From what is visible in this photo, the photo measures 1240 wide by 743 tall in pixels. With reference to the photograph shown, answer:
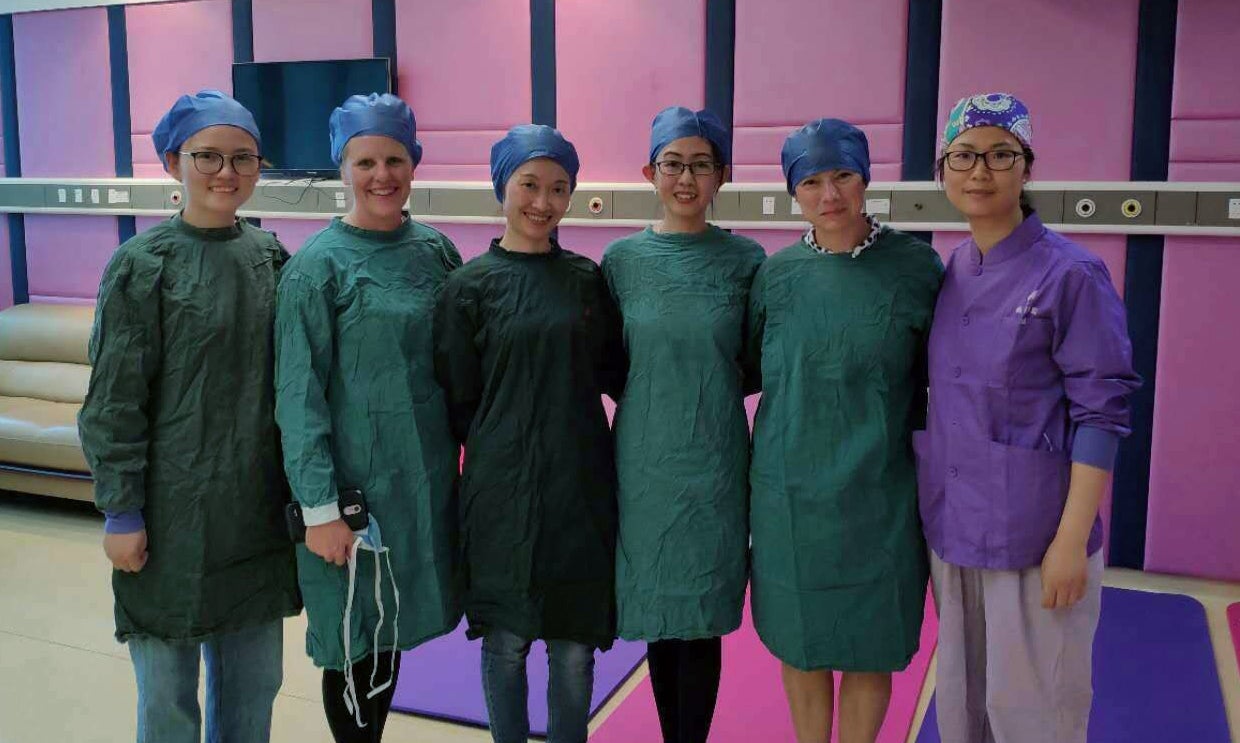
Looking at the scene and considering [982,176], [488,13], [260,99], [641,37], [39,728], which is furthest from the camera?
[260,99]

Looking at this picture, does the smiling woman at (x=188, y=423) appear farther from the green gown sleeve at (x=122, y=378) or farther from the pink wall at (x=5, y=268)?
the pink wall at (x=5, y=268)

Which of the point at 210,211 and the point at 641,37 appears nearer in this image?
the point at 210,211

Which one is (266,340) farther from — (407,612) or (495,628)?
(495,628)

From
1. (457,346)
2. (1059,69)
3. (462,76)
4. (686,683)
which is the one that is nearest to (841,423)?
(686,683)

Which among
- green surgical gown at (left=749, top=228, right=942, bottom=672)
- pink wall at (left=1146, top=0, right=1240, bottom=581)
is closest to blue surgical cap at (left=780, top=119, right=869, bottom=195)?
green surgical gown at (left=749, top=228, right=942, bottom=672)

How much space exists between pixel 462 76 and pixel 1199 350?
3.46 meters

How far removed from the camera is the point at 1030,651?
180cm

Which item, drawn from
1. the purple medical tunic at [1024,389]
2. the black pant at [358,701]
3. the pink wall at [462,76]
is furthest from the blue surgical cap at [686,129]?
the pink wall at [462,76]

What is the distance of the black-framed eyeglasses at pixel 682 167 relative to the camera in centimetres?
206

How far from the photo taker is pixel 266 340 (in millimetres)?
2000

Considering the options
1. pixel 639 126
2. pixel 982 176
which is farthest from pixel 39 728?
pixel 639 126

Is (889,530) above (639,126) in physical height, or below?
below

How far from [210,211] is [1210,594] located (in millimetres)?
3779

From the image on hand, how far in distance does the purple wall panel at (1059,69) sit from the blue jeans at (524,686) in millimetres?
2882
